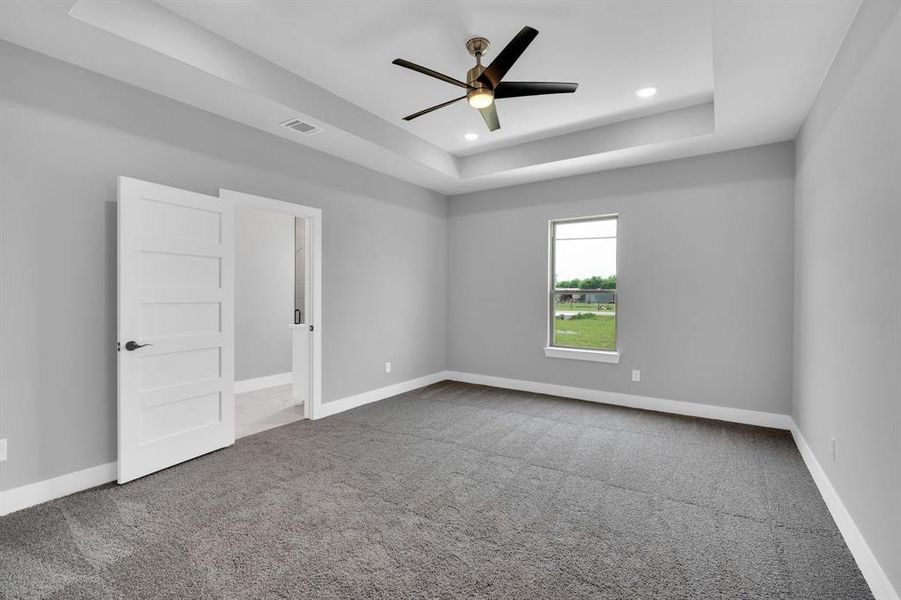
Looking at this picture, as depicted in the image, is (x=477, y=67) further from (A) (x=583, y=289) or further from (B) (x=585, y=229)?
(A) (x=583, y=289)

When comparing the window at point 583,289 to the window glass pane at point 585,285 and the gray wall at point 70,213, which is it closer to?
the window glass pane at point 585,285

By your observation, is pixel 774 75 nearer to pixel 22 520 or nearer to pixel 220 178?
pixel 220 178

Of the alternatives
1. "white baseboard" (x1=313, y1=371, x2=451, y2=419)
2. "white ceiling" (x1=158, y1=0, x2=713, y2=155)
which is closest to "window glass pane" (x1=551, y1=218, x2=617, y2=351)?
"white ceiling" (x1=158, y1=0, x2=713, y2=155)

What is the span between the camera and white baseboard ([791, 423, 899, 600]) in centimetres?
179

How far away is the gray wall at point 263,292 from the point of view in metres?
5.79

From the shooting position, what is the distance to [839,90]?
2.50 m

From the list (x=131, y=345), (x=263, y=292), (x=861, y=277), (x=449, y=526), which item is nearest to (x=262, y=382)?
(x=263, y=292)

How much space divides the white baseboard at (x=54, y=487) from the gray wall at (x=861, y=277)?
13.8ft

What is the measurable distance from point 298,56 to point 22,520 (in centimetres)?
335

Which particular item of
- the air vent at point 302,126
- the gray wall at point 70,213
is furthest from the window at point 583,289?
the gray wall at point 70,213

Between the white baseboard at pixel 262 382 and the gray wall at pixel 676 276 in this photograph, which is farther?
the white baseboard at pixel 262 382

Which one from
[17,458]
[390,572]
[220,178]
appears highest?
[220,178]

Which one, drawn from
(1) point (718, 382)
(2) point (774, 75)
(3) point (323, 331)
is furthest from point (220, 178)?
(1) point (718, 382)

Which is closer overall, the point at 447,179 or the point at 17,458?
the point at 17,458
